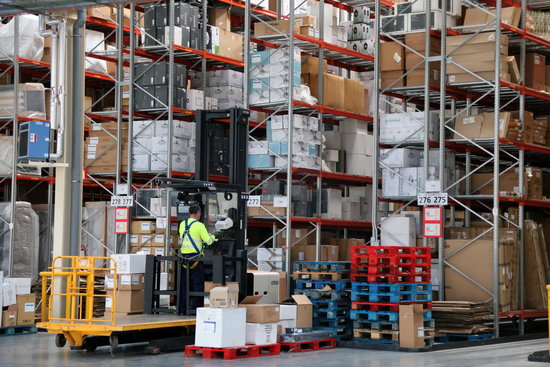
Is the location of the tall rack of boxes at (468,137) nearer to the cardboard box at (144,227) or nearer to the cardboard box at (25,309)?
the cardboard box at (144,227)

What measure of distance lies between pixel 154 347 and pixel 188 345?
0.57 meters

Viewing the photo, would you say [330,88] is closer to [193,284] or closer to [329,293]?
[329,293]

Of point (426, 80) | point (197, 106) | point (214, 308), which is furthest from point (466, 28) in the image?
point (214, 308)

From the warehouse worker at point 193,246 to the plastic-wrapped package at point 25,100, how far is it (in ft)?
17.9

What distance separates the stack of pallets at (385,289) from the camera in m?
15.0

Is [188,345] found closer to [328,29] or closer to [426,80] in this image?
[426,80]

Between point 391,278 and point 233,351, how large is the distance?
9.82 ft

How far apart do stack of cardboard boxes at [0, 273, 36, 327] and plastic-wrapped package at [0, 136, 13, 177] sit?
90.9 inches

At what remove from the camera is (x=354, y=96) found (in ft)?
65.9

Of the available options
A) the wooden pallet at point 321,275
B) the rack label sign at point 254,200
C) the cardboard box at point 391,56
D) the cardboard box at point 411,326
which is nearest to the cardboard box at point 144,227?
the rack label sign at point 254,200

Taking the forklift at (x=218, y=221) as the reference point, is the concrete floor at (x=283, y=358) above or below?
below

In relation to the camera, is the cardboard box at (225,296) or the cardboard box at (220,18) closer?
the cardboard box at (225,296)

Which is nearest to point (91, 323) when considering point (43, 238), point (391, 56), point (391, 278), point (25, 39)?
point (391, 278)

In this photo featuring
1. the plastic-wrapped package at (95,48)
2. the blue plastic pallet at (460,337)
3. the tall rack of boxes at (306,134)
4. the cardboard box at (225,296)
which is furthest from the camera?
the plastic-wrapped package at (95,48)
